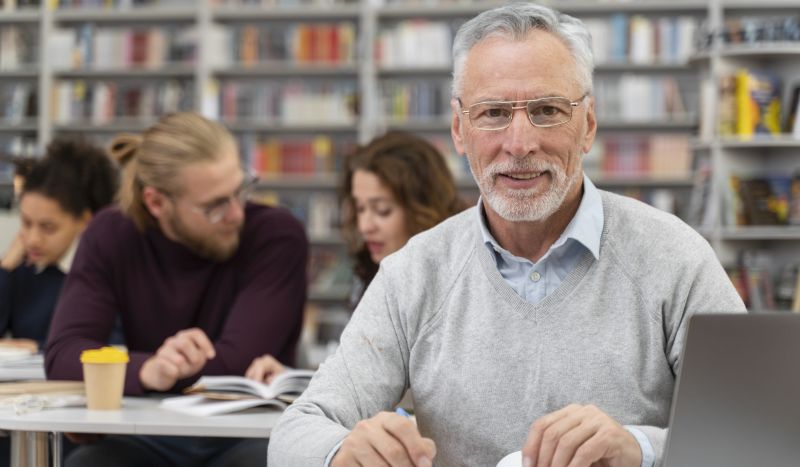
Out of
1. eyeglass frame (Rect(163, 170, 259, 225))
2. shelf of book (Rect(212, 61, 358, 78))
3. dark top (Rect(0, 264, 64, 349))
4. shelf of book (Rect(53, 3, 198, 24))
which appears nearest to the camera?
eyeglass frame (Rect(163, 170, 259, 225))

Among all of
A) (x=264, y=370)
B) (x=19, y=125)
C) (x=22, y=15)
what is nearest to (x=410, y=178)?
(x=264, y=370)

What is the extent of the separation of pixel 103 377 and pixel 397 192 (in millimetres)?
1210

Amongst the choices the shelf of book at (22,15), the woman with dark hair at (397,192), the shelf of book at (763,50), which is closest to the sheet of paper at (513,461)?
the woman with dark hair at (397,192)

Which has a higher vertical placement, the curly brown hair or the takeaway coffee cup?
the curly brown hair

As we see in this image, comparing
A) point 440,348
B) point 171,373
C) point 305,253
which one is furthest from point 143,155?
point 440,348

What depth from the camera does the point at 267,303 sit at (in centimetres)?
261

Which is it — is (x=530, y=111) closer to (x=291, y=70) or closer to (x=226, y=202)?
(x=226, y=202)

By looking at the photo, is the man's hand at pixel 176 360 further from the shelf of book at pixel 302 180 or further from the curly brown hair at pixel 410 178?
the shelf of book at pixel 302 180

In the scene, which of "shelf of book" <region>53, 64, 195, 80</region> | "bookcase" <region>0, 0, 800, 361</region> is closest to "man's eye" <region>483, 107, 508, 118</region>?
"bookcase" <region>0, 0, 800, 361</region>

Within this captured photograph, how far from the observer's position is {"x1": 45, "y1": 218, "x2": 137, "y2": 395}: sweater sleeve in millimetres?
2367

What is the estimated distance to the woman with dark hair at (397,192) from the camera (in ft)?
10.0

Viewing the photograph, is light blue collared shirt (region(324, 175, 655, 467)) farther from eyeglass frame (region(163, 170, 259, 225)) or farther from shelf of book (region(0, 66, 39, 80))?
shelf of book (region(0, 66, 39, 80))

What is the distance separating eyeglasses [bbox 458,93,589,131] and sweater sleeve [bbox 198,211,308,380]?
1114 mm

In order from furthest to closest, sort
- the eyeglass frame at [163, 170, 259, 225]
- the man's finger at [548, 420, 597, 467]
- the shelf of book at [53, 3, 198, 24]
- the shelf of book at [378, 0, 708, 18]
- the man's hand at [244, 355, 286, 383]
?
the shelf of book at [53, 3, 198, 24]
the shelf of book at [378, 0, 708, 18]
the eyeglass frame at [163, 170, 259, 225]
the man's hand at [244, 355, 286, 383]
the man's finger at [548, 420, 597, 467]
